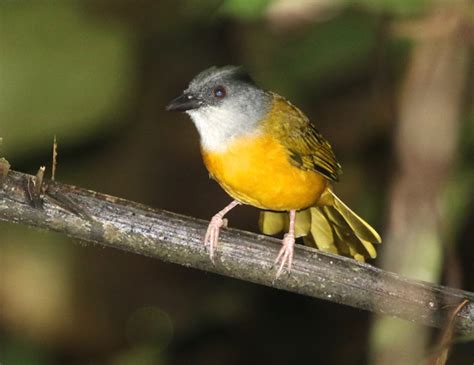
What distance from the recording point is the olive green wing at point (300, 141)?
419 centimetres

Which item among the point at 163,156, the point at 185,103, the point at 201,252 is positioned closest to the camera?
the point at 201,252

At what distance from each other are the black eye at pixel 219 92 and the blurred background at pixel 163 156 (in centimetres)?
38

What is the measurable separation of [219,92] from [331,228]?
33.9 inches

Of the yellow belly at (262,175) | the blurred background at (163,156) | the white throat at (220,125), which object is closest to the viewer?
the yellow belly at (262,175)

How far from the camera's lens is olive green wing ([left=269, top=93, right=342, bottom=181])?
4.19 metres

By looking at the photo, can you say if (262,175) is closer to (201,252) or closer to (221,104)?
(221,104)

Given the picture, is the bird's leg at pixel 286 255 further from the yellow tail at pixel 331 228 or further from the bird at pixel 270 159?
the yellow tail at pixel 331 228

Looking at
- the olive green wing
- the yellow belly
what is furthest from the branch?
the olive green wing

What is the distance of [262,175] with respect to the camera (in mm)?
3959

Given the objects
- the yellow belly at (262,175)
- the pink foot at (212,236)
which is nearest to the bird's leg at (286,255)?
the pink foot at (212,236)

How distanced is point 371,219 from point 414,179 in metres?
2.59

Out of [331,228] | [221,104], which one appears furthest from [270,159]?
[331,228]

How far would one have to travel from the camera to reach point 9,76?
5.31 meters

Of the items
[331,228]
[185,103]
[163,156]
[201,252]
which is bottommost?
[201,252]
